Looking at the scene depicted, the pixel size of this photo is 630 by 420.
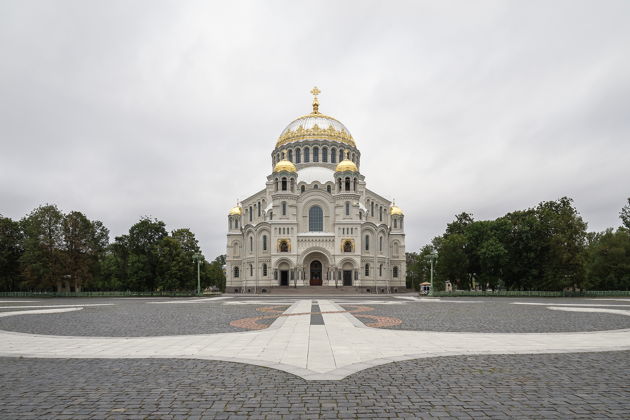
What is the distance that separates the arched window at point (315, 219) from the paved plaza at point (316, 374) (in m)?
52.5

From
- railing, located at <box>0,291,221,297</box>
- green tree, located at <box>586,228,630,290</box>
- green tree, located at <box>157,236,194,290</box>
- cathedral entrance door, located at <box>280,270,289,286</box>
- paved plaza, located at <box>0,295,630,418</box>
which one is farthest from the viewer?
cathedral entrance door, located at <box>280,270,289,286</box>

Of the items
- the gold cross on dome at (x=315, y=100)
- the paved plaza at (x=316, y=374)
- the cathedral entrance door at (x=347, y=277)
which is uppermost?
the gold cross on dome at (x=315, y=100)

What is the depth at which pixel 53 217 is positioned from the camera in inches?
2094

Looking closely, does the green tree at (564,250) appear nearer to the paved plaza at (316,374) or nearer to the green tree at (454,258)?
Answer: the green tree at (454,258)

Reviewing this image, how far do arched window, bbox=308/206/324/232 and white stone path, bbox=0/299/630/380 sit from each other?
52.4 meters

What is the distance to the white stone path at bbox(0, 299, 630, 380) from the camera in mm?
9133

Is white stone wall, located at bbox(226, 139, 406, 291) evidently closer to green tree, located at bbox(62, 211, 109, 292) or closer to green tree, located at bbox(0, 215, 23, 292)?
green tree, located at bbox(62, 211, 109, 292)

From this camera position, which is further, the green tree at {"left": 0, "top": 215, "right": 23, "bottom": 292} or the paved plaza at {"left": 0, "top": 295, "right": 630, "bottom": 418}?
the green tree at {"left": 0, "top": 215, "right": 23, "bottom": 292}

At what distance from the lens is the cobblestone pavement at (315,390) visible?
5.77 m

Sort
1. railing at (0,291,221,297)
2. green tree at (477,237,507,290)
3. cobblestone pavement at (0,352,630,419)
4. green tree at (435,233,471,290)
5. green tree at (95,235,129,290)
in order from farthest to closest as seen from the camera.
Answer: green tree at (95,235,129,290), green tree at (435,233,471,290), railing at (0,291,221,297), green tree at (477,237,507,290), cobblestone pavement at (0,352,630,419)

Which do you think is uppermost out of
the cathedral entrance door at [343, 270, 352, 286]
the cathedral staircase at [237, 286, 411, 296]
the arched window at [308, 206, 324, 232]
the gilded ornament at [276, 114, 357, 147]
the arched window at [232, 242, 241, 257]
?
the gilded ornament at [276, 114, 357, 147]

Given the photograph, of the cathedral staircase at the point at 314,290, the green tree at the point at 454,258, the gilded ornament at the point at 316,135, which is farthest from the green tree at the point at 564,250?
the gilded ornament at the point at 316,135

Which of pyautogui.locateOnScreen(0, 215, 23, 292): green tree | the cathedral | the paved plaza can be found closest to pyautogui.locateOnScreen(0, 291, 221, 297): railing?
pyautogui.locateOnScreen(0, 215, 23, 292): green tree

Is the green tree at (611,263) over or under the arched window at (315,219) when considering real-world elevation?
under
